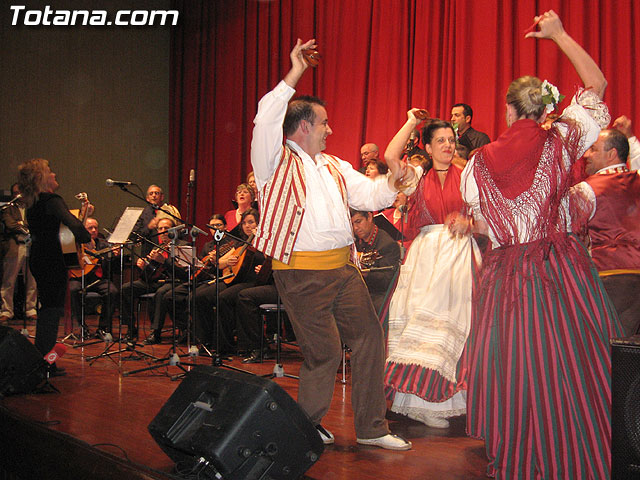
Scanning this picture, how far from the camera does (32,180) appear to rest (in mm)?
4566

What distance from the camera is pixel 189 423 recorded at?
2400 millimetres

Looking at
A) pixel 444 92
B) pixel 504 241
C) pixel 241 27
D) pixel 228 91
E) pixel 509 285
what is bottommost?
pixel 509 285

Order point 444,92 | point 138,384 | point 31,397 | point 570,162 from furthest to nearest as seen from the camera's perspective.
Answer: point 444,92
point 138,384
point 31,397
point 570,162

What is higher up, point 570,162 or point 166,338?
point 570,162

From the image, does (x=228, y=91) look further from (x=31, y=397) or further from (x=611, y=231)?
(x=611, y=231)

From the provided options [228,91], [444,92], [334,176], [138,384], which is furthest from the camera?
[228,91]

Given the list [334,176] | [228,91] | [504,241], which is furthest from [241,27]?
[504,241]

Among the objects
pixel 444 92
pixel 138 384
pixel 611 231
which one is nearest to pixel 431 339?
pixel 611 231

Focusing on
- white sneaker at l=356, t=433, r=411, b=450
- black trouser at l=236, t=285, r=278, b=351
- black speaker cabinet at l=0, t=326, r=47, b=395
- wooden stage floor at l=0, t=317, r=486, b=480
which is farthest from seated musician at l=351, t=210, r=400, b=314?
black speaker cabinet at l=0, t=326, r=47, b=395

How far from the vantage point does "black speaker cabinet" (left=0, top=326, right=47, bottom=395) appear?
154 inches

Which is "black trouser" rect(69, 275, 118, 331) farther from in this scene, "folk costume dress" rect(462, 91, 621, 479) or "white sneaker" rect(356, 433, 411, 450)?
"folk costume dress" rect(462, 91, 621, 479)

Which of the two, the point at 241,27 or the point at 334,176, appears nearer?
the point at 334,176

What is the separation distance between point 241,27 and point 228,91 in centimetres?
94

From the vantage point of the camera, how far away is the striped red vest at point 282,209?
2.79m
